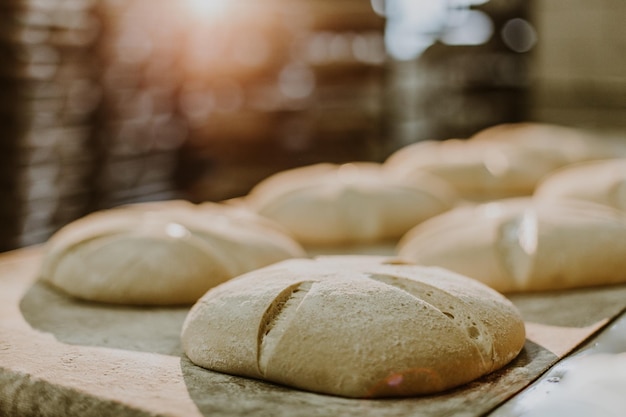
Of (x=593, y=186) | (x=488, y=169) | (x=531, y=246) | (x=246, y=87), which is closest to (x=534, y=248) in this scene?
(x=531, y=246)

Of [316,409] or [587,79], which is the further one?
[587,79]

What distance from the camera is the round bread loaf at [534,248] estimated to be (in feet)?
6.56

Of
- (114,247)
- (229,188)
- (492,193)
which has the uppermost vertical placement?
(114,247)

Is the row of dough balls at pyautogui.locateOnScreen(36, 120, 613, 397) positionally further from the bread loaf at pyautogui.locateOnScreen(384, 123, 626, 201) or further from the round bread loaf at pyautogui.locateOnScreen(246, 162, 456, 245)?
the bread loaf at pyautogui.locateOnScreen(384, 123, 626, 201)

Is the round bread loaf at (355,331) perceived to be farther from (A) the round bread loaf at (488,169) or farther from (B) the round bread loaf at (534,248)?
(A) the round bread loaf at (488,169)

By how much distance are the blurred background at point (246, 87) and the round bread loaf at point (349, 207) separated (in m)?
1.64

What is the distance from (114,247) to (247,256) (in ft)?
1.20

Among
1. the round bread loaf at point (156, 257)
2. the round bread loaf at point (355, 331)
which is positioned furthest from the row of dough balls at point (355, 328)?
the round bread loaf at point (156, 257)

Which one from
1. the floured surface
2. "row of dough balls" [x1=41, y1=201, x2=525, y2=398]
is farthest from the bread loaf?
"row of dough balls" [x1=41, y1=201, x2=525, y2=398]

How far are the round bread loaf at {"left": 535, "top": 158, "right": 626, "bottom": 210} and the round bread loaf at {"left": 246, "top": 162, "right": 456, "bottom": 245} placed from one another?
1.38 ft

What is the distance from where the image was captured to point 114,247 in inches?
79.7

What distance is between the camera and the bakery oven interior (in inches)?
156

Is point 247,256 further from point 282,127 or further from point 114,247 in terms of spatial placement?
point 282,127

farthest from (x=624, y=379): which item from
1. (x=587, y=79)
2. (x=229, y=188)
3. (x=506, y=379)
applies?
(x=587, y=79)
